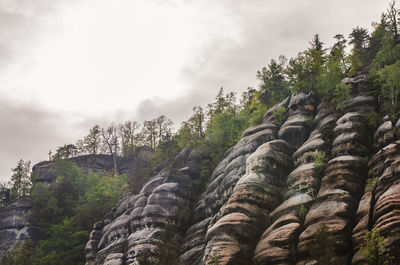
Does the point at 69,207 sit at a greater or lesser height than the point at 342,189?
greater

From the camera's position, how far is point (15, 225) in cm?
8100

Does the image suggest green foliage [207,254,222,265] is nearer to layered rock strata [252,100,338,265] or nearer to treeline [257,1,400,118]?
layered rock strata [252,100,338,265]

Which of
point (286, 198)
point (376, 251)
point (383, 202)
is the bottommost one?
point (376, 251)

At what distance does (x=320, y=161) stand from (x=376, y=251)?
16025 millimetres

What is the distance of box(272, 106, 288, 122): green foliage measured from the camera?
57.7m

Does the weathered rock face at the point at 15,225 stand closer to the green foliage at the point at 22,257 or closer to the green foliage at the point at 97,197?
the green foliage at the point at 22,257

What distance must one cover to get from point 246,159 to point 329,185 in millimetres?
14924

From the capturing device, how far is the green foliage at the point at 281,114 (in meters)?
57.7

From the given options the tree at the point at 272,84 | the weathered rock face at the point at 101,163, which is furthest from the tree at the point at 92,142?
the tree at the point at 272,84

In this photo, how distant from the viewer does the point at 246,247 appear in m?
36.6

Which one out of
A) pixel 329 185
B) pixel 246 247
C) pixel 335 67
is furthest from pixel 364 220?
pixel 335 67

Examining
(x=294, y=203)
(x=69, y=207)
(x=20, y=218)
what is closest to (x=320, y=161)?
(x=294, y=203)

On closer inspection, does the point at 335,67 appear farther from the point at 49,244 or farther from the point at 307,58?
the point at 49,244

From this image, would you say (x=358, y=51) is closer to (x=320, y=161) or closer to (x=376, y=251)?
(x=320, y=161)
